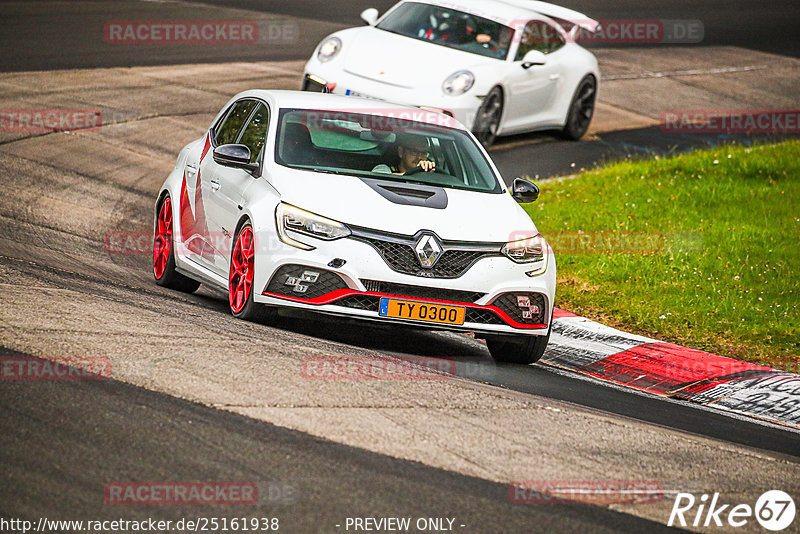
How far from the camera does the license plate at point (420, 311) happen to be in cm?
798

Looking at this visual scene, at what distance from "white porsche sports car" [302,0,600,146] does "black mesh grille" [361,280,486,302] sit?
22.6 feet

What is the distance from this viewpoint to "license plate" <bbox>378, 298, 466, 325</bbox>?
798cm

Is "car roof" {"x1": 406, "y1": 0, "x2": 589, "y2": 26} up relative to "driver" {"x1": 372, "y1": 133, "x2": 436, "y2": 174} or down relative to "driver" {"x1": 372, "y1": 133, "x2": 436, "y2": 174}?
up

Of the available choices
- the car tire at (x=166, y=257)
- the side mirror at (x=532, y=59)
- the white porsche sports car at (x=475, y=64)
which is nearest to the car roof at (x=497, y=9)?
the white porsche sports car at (x=475, y=64)

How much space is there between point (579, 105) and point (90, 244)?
30.5ft

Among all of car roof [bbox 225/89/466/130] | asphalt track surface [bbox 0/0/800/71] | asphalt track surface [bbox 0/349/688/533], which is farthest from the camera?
asphalt track surface [bbox 0/0/800/71]

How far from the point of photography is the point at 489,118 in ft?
52.4

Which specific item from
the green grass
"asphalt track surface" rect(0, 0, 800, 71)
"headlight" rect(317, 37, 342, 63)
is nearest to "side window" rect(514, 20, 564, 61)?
the green grass

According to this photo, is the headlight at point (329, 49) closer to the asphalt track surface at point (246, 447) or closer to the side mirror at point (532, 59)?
the side mirror at point (532, 59)

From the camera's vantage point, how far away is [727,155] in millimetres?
16484

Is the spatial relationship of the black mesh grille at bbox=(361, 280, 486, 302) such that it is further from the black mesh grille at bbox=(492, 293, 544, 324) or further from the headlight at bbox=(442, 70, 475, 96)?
the headlight at bbox=(442, 70, 475, 96)

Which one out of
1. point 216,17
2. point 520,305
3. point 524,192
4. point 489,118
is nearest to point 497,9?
point 489,118

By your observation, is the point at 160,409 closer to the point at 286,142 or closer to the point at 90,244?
the point at 286,142

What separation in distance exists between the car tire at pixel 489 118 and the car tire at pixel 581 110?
86.2 inches
